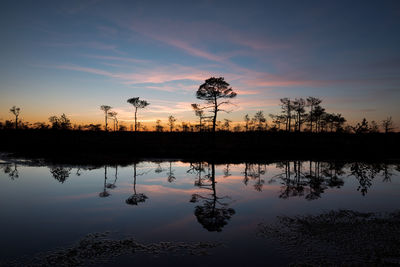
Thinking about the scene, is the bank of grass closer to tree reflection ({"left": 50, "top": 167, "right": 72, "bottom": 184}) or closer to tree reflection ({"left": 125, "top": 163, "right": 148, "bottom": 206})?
tree reflection ({"left": 125, "top": 163, "right": 148, "bottom": 206})

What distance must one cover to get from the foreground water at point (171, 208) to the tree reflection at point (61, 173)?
18 cm

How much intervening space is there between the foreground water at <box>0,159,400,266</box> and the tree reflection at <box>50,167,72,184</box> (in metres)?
0.18

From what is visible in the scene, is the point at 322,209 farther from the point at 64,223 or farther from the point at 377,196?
the point at 64,223

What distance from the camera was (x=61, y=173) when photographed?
864 inches

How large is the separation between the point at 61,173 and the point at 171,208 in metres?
15.3

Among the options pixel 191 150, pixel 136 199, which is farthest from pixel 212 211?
pixel 191 150

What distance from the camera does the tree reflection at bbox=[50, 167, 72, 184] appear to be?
19.5 metres

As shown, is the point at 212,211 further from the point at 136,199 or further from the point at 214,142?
the point at 214,142

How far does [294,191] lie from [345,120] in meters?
97.9

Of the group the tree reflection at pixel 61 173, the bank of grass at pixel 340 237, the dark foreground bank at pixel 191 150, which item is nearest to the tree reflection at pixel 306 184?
the bank of grass at pixel 340 237

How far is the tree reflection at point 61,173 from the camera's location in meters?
19.5

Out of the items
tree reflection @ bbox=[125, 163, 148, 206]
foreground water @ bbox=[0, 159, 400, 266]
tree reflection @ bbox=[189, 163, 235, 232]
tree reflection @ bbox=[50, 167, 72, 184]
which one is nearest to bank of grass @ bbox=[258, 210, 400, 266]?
foreground water @ bbox=[0, 159, 400, 266]

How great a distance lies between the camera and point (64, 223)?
33.1 feet

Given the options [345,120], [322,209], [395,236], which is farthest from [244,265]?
[345,120]
